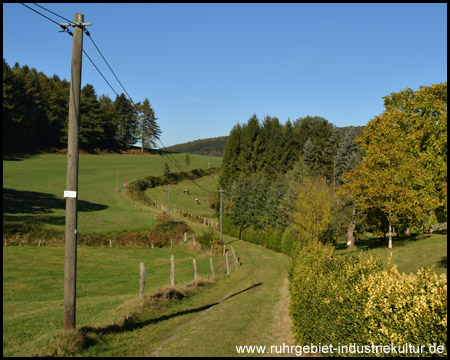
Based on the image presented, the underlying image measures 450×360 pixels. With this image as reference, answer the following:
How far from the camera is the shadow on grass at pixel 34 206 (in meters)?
46.1

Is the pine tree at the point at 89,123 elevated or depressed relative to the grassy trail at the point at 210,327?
elevated

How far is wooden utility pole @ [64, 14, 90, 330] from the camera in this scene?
31.8 feet

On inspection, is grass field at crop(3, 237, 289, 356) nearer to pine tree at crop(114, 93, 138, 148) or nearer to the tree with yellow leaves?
the tree with yellow leaves

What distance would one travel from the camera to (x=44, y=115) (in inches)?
3669

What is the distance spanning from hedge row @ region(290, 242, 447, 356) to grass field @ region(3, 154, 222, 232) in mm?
42021

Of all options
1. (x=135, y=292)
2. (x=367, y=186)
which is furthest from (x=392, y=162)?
(x=135, y=292)

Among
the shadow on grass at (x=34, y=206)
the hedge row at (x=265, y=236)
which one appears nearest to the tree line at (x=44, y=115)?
the shadow on grass at (x=34, y=206)

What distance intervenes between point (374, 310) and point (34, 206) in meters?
59.5

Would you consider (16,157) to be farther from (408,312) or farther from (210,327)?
Answer: (408,312)

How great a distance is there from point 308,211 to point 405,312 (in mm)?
30426

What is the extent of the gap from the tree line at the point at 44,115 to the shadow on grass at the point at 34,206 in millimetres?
27136

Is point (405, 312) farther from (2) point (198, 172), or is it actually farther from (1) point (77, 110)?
(2) point (198, 172)

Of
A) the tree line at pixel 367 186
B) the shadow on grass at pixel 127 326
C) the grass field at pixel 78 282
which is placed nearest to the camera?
the shadow on grass at pixel 127 326

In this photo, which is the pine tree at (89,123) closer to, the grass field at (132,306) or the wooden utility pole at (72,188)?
the grass field at (132,306)
